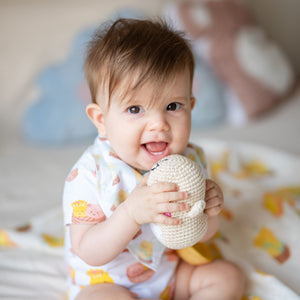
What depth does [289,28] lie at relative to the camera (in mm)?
2416

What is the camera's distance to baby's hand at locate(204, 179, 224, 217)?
0.70m

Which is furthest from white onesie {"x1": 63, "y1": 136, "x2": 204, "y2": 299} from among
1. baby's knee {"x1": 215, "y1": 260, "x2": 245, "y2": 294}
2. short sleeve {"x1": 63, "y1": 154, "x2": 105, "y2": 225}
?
baby's knee {"x1": 215, "y1": 260, "x2": 245, "y2": 294}

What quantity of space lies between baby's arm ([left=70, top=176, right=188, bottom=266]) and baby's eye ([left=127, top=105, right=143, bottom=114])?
13cm

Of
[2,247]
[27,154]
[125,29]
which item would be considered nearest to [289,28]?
[27,154]

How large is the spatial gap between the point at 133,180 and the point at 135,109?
14 centimetres

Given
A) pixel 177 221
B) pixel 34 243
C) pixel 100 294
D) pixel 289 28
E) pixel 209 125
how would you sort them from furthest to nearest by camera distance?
pixel 289 28, pixel 209 125, pixel 34 243, pixel 100 294, pixel 177 221

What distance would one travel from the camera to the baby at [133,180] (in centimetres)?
68

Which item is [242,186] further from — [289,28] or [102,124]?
[289,28]

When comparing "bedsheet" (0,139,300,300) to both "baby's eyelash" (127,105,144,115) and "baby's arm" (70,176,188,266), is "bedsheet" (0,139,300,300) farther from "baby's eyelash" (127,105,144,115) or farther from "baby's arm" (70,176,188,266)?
"baby's eyelash" (127,105,144,115)

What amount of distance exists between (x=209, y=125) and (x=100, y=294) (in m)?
1.17

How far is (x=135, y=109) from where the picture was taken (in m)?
→ 0.71

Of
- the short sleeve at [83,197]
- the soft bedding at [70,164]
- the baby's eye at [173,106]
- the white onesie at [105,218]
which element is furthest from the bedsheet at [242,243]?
the baby's eye at [173,106]

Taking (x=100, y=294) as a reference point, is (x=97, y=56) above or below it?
above

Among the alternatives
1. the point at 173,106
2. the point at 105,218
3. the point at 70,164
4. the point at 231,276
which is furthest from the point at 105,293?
the point at 70,164
